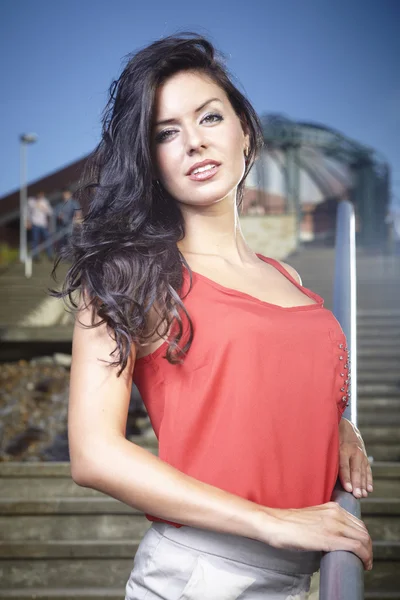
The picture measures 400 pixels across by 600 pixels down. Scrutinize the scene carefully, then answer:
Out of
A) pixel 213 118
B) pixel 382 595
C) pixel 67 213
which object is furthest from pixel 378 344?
pixel 213 118

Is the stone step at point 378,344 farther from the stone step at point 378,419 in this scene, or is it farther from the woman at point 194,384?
the woman at point 194,384

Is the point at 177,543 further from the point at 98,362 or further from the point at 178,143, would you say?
the point at 178,143

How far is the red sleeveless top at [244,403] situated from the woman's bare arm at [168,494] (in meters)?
0.10

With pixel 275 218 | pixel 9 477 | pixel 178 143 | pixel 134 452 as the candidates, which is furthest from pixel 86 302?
pixel 275 218

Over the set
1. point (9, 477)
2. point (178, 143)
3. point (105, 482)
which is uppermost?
point (178, 143)

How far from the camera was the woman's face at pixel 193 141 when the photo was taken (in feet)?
3.95

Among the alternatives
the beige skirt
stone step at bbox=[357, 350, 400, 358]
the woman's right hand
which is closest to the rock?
stone step at bbox=[357, 350, 400, 358]

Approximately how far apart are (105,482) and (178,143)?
2.05ft

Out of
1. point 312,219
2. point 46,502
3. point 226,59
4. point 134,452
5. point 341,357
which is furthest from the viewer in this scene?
point 312,219

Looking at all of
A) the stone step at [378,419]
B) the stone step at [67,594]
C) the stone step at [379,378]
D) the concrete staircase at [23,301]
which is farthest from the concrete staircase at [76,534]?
the concrete staircase at [23,301]

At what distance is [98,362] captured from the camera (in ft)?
3.26

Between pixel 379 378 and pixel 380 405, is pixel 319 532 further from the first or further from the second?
pixel 379 378

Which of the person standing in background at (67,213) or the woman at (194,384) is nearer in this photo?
the woman at (194,384)

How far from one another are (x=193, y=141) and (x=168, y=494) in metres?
0.63
